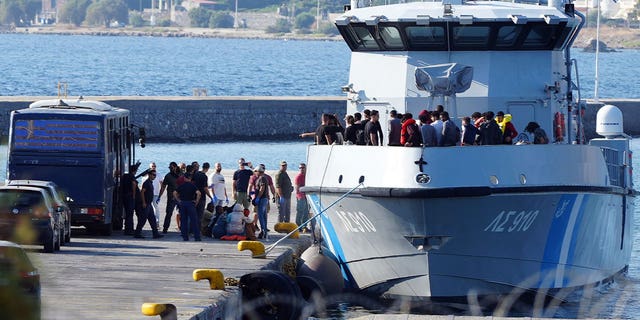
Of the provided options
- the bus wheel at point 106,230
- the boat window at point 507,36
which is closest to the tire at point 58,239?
the bus wheel at point 106,230

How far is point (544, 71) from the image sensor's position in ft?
69.2

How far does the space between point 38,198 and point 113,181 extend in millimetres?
5261

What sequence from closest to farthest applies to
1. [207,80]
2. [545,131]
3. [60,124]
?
1. [545,131]
2. [60,124]
3. [207,80]

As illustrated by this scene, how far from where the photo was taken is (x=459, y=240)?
18.5 m

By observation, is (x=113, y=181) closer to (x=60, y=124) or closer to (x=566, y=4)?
(x=60, y=124)

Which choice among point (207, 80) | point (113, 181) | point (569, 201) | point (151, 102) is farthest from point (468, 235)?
point (207, 80)

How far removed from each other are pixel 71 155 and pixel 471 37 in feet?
25.6

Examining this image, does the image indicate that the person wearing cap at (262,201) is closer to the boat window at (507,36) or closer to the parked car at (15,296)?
the boat window at (507,36)

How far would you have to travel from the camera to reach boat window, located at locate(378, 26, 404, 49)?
2094 cm

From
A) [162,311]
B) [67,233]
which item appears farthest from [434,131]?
[67,233]

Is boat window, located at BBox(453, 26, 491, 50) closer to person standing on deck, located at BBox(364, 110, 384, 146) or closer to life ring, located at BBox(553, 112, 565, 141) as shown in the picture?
life ring, located at BBox(553, 112, 565, 141)

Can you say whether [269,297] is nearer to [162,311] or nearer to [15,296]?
[162,311]

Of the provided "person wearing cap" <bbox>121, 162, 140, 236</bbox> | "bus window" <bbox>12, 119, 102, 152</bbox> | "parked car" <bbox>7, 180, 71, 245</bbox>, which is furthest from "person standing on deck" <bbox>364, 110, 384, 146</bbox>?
"bus window" <bbox>12, 119, 102, 152</bbox>

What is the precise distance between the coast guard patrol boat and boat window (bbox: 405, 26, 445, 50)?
21mm
